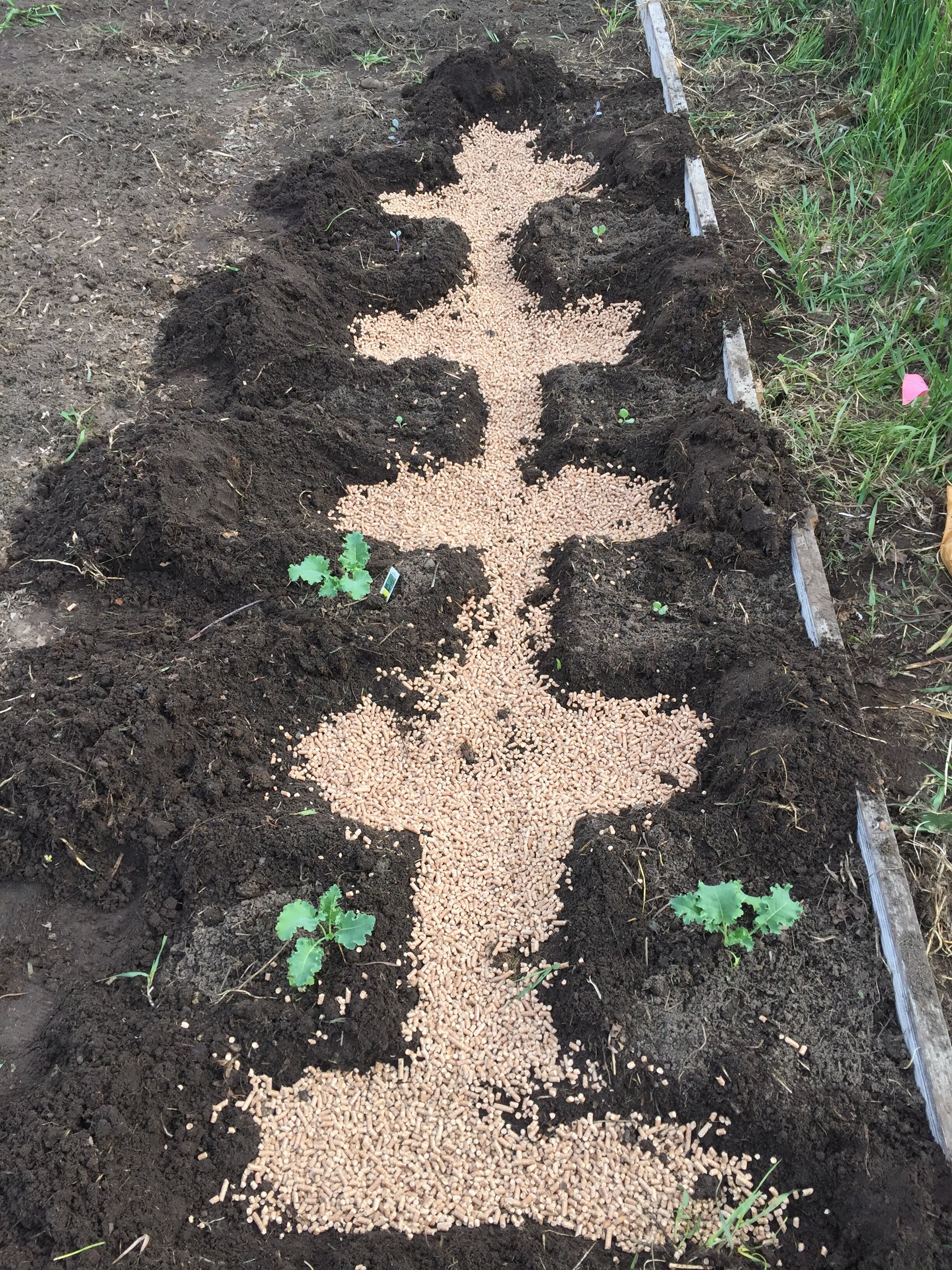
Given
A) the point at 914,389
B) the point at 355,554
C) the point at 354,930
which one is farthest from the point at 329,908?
the point at 914,389

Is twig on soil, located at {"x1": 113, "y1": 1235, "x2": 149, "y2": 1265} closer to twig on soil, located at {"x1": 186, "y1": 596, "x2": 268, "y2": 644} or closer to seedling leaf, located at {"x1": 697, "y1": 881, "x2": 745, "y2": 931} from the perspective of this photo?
seedling leaf, located at {"x1": 697, "y1": 881, "x2": 745, "y2": 931}

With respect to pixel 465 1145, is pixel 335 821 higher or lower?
higher

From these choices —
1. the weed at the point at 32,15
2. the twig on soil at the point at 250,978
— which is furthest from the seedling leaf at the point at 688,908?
the weed at the point at 32,15

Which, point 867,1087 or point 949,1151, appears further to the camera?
point 867,1087

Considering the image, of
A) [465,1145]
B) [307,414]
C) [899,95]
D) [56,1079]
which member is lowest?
[465,1145]

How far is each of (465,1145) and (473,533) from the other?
220cm

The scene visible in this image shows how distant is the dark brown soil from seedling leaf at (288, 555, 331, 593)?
0.37 ft

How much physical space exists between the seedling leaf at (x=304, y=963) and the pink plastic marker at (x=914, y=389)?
3.09 meters

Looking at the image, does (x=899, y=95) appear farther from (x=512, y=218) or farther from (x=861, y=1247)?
(x=861, y=1247)

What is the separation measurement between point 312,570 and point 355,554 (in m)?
0.16

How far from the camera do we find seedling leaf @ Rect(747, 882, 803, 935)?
2412 mm

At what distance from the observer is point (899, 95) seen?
455cm

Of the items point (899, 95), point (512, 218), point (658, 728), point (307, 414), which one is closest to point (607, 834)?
point (658, 728)

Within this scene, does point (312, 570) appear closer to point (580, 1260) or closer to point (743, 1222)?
point (580, 1260)
